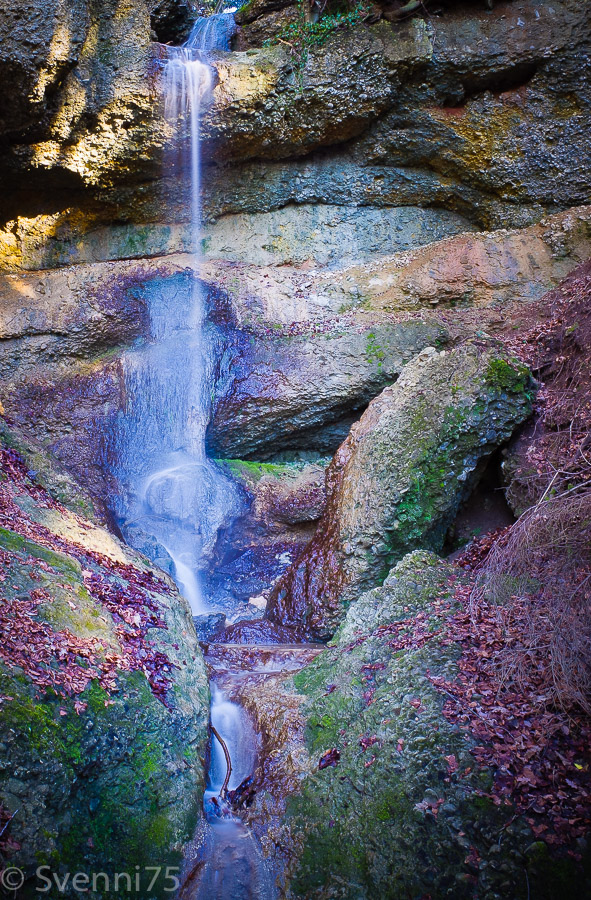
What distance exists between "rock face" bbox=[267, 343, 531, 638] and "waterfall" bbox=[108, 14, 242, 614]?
2.47m

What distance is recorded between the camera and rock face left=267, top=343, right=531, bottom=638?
732 cm

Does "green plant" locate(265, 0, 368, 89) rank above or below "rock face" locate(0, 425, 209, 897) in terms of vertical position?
above

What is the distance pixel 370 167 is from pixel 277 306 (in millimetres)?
5026

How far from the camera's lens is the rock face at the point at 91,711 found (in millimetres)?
3425

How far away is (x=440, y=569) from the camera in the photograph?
6.14 meters

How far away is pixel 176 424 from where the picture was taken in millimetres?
11008

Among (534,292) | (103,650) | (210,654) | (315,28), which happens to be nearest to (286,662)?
(210,654)

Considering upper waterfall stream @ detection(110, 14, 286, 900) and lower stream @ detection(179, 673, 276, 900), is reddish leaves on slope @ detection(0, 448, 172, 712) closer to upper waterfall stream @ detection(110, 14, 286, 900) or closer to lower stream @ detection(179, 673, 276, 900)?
lower stream @ detection(179, 673, 276, 900)

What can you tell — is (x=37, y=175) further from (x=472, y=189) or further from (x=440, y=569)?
(x=440, y=569)

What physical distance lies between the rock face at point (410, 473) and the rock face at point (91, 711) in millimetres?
2125

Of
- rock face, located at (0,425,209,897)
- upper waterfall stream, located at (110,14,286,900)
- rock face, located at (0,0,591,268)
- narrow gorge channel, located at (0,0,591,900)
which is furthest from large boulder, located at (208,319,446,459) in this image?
rock face, located at (0,425,209,897)

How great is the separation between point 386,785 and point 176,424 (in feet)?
26.5

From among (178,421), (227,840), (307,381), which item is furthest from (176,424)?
(227,840)

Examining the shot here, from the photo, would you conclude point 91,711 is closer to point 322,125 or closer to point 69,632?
point 69,632
